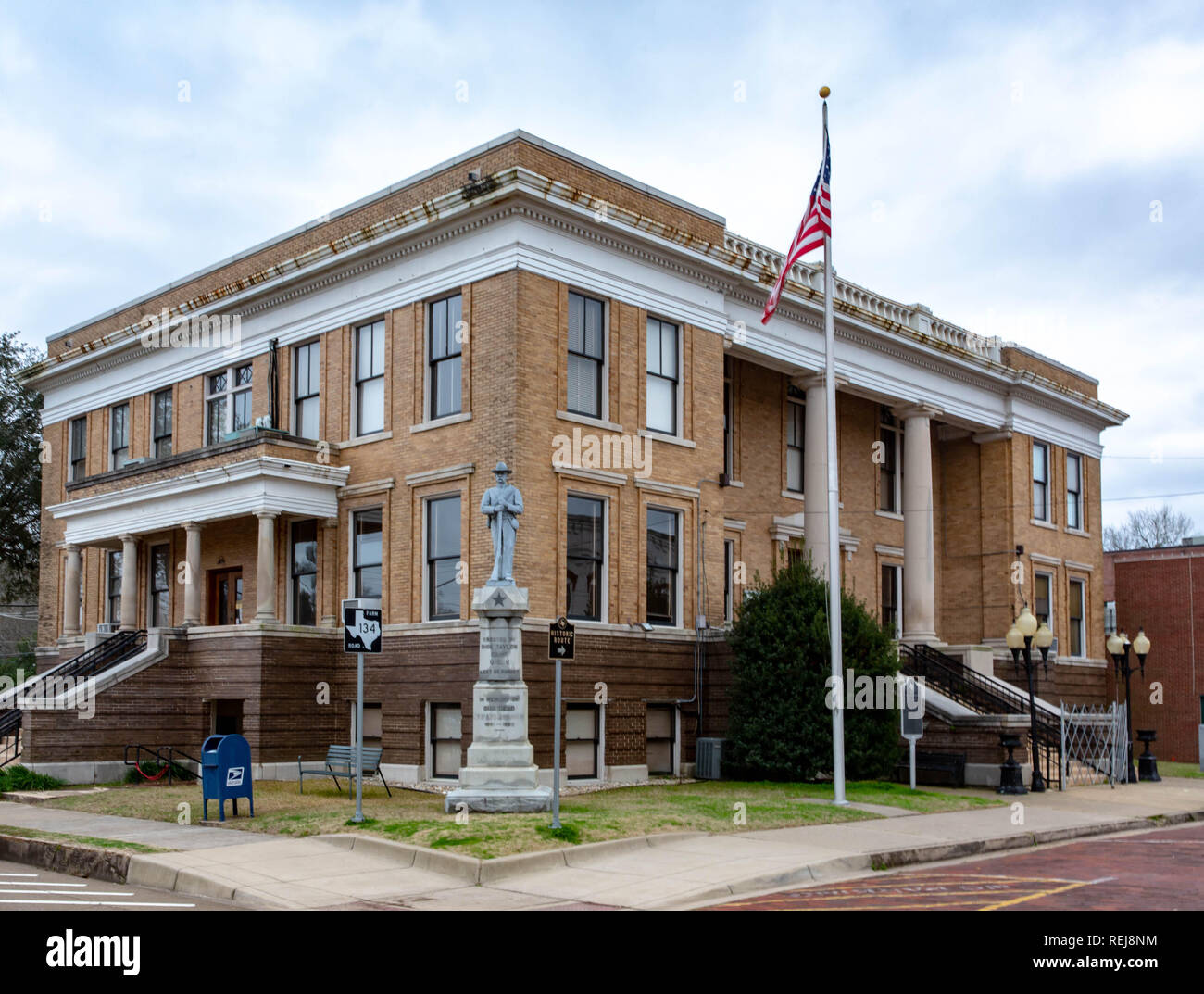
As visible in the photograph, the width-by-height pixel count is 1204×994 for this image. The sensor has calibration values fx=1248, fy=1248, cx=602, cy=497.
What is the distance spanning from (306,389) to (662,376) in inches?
339

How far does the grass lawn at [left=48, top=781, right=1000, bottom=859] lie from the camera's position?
50.8ft

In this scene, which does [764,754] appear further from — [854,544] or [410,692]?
[854,544]

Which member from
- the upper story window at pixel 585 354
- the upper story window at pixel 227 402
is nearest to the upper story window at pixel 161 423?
the upper story window at pixel 227 402

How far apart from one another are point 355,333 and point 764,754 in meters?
13.0

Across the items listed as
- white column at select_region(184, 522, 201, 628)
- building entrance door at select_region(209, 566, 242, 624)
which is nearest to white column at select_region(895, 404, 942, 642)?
building entrance door at select_region(209, 566, 242, 624)

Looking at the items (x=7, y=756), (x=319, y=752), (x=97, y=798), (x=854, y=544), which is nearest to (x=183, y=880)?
(x=97, y=798)

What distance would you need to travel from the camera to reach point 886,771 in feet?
83.0

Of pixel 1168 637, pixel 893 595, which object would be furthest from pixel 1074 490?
pixel 893 595

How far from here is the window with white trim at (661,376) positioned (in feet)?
90.4

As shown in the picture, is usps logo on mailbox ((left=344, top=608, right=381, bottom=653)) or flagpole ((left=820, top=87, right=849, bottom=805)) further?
flagpole ((left=820, top=87, right=849, bottom=805))

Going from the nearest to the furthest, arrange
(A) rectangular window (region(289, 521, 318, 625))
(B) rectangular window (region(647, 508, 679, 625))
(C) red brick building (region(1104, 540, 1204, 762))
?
1. (B) rectangular window (region(647, 508, 679, 625))
2. (A) rectangular window (region(289, 521, 318, 625))
3. (C) red brick building (region(1104, 540, 1204, 762))

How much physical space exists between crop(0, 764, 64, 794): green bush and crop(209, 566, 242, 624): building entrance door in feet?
21.1

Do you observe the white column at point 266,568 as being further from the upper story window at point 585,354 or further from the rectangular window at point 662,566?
the rectangular window at point 662,566

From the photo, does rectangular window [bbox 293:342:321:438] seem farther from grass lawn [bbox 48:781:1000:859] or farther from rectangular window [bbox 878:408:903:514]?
rectangular window [bbox 878:408:903:514]
